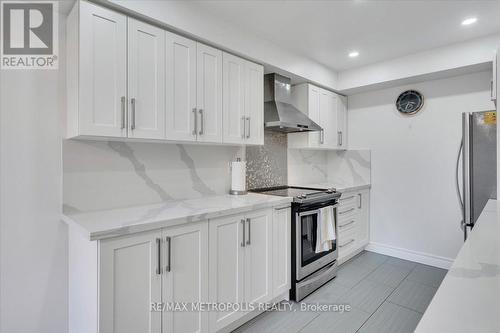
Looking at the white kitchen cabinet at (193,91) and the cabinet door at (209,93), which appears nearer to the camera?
the white kitchen cabinet at (193,91)

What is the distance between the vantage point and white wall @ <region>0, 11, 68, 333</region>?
1594 mm

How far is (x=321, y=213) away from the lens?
8.73ft

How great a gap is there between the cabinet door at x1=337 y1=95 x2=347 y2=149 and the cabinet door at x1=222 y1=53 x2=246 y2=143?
1.88m

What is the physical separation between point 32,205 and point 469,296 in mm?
2176

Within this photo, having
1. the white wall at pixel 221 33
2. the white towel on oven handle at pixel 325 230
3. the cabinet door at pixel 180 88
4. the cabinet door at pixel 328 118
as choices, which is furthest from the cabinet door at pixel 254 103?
the cabinet door at pixel 328 118

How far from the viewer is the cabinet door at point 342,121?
3.81 metres

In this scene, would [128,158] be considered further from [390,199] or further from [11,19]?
[390,199]

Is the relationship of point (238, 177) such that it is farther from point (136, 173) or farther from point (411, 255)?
point (411, 255)

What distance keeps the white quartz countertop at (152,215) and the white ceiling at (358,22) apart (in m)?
1.54

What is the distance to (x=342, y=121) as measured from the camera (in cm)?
389

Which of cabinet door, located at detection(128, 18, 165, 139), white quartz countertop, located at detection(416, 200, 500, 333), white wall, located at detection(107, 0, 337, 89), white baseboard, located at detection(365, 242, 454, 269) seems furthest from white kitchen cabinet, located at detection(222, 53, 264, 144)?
white baseboard, located at detection(365, 242, 454, 269)

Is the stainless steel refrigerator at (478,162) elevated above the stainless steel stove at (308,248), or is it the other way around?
the stainless steel refrigerator at (478,162)

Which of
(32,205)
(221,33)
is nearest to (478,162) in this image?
(221,33)

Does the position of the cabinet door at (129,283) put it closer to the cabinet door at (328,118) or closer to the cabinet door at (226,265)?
the cabinet door at (226,265)
